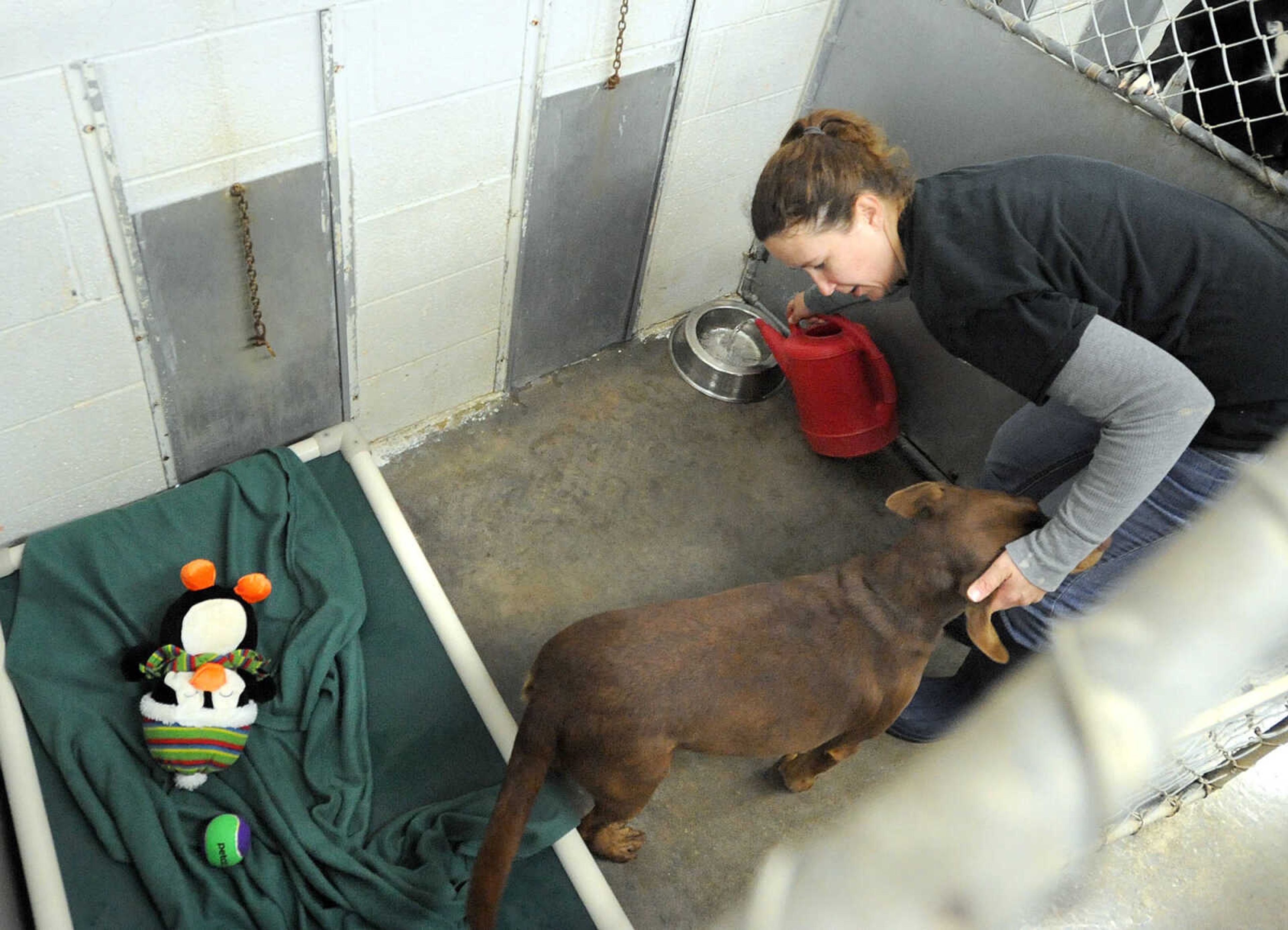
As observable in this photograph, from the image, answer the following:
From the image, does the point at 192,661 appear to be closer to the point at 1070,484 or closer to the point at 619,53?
the point at 619,53

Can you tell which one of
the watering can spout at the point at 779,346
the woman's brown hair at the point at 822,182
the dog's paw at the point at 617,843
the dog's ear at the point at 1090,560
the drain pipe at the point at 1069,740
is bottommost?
the dog's paw at the point at 617,843

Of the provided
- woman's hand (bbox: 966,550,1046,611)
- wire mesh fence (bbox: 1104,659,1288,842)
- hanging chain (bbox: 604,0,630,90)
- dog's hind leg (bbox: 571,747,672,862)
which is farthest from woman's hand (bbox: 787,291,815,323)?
wire mesh fence (bbox: 1104,659,1288,842)

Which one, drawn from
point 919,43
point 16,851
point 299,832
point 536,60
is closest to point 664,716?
point 299,832

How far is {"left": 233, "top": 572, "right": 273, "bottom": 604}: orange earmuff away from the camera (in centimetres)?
223

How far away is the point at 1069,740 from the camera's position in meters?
0.34

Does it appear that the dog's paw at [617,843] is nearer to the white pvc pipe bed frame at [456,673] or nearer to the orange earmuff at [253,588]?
the white pvc pipe bed frame at [456,673]

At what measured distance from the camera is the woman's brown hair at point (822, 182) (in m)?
1.78

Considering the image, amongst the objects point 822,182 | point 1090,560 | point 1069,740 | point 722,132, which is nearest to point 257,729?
point 822,182

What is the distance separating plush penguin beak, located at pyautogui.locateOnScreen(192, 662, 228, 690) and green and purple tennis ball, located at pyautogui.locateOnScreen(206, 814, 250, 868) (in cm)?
25

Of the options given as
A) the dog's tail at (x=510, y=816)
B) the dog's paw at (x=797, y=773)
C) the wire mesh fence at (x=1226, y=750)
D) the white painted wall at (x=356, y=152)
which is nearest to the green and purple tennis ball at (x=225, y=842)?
the dog's tail at (x=510, y=816)

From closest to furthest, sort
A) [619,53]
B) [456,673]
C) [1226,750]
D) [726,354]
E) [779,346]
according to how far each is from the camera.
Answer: [1226,750], [456,673], [619,53], [779,346], [726,354]

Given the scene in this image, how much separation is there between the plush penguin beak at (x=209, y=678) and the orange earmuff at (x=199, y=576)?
0.72 feet

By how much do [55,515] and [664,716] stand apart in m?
1.53

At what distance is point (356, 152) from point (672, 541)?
1.34 meters
